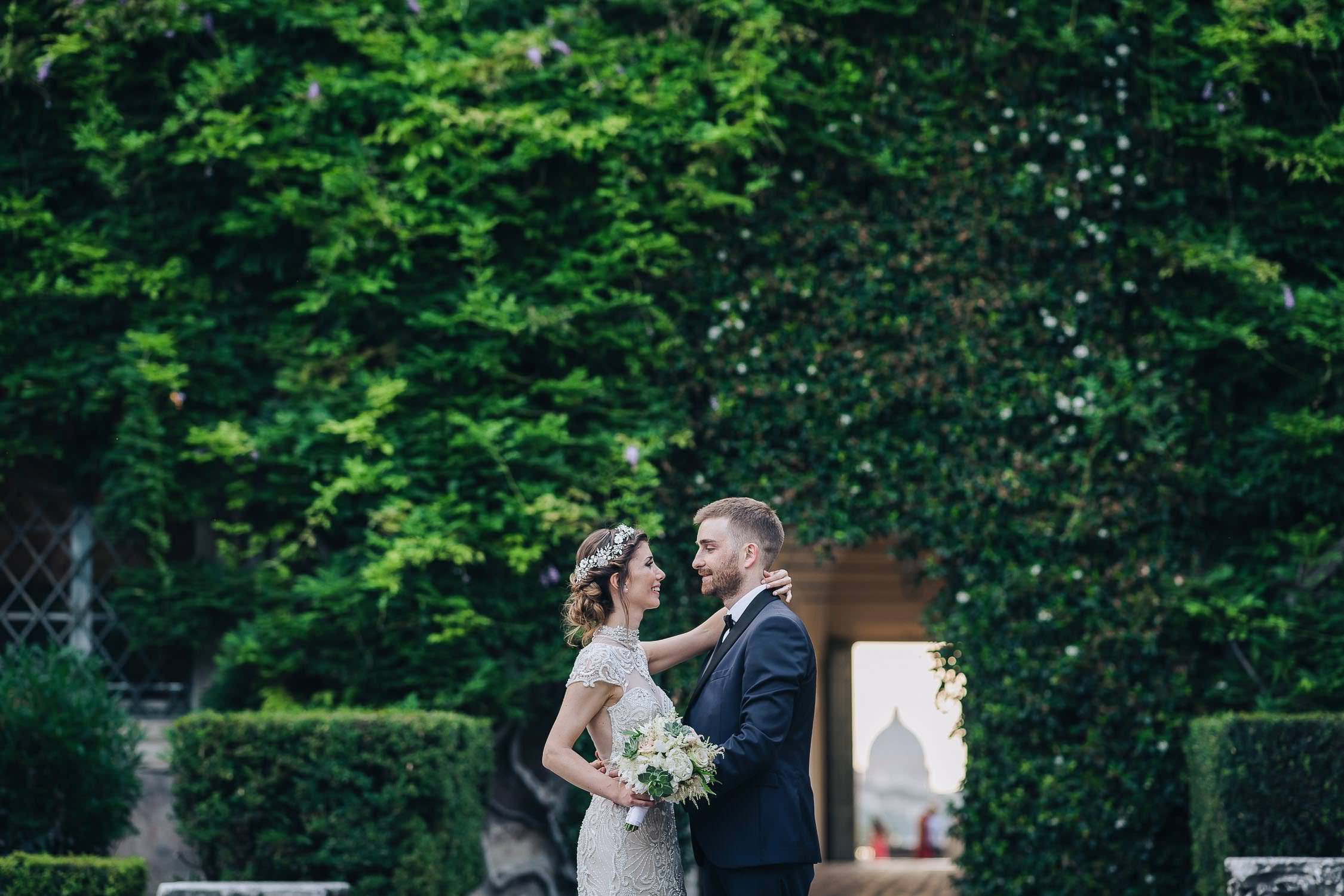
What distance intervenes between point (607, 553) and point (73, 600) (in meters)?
5.30

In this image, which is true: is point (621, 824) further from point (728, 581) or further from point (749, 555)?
point (749, 555)

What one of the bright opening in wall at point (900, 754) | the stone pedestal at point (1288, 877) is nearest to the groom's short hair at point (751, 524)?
the stone pedestal at point (1288, 877)

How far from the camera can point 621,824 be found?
4398mm

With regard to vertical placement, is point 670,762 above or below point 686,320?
below

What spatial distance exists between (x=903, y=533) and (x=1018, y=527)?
0.68 metres

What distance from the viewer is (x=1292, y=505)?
25.8 ft

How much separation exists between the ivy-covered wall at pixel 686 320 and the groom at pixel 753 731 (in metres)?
3.44

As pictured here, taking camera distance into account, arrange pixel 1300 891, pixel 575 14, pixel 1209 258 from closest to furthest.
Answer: pixel 1300 891 < pixel 1209 258 < pixel 575 14

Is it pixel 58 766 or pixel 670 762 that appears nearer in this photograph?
pixel 670 762

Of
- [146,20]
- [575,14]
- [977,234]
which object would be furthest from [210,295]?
[977,234]

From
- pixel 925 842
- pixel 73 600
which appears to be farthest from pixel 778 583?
pixel 925 842

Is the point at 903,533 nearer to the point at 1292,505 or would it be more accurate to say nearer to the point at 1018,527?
the point at 1018,527

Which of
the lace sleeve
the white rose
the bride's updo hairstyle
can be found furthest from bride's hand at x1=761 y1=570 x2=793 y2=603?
the white rose

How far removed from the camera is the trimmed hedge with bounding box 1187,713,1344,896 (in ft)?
20.8
